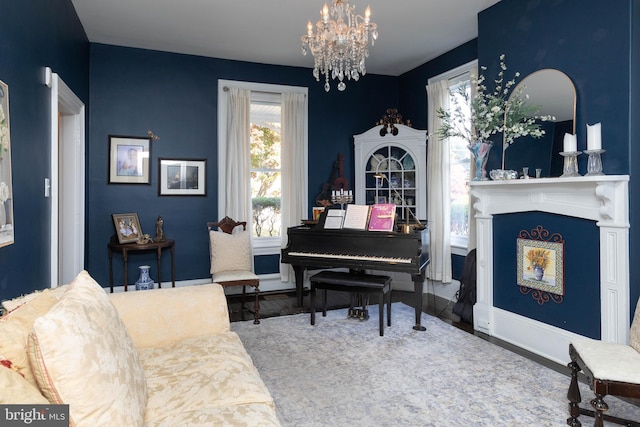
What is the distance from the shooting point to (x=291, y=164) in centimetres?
558

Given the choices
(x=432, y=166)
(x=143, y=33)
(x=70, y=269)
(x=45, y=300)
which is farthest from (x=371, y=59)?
(x=45, y=300)

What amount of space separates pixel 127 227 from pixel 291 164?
217 centimetres

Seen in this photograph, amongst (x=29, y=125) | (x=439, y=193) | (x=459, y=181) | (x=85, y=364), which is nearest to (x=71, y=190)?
(x=29, y=125)

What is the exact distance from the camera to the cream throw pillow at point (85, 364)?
3.58ft

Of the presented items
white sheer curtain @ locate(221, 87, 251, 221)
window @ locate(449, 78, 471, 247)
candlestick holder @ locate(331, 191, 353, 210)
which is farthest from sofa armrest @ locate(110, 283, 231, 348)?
window @ locate(449, 78, 471, 247)

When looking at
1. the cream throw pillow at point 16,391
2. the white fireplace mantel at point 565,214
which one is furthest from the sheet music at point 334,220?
the cream throw pillow at point 16,391

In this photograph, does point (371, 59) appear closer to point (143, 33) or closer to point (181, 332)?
point (143, 33)

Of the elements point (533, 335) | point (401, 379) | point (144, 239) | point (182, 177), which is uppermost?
point (182, 177)

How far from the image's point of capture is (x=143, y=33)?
177 inches

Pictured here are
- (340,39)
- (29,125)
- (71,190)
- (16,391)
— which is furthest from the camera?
(71,190)

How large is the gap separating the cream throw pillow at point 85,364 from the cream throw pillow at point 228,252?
3.18m

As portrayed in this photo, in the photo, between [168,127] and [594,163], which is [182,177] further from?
[594,163]

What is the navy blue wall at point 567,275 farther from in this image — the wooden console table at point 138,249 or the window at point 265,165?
the wooden console table at point 138,249

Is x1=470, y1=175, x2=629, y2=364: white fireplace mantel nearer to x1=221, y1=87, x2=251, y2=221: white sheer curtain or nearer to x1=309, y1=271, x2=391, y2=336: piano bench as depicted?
x1=309, y1=271, x2=391, y2=336: piano bench
